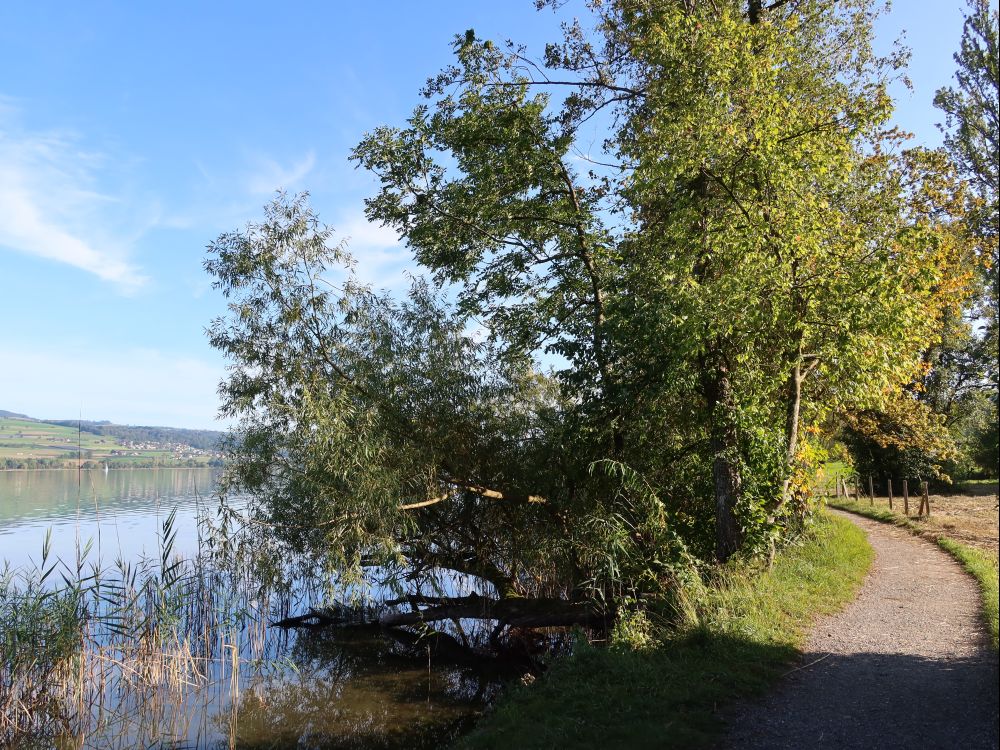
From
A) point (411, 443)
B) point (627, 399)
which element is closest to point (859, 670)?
point (627, 399)

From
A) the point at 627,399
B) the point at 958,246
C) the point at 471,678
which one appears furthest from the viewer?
the point at 958,246

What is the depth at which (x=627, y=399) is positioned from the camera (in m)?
11.3

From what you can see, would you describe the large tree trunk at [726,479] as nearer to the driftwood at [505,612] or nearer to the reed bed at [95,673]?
the driftwood at [505,612]

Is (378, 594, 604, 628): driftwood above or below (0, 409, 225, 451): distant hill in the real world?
below

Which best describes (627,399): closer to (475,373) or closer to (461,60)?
(475,373)

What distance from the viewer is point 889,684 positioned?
21.1 ft

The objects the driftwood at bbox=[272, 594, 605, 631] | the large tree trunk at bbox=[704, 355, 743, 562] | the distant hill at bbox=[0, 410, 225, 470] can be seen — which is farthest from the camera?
the distant hill at bbox=[0, 410, 225, 470]

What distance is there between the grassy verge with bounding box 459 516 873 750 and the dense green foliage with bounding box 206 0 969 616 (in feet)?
4.71

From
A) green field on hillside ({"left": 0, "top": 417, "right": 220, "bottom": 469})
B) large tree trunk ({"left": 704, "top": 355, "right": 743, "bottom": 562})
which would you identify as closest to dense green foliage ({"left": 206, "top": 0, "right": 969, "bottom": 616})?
large tree trunk ({"left": 704, "top": 355, "right": 743, "bottom": 562})

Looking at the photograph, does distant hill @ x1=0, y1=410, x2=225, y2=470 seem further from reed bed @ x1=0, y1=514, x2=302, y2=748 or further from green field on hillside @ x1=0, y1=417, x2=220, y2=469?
reed bed @ x1=0, y1=514, x2=302, y2=748

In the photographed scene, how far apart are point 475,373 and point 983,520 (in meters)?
14.9

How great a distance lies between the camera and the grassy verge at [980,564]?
820 centimetres

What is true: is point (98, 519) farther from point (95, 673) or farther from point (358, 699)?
point (358, 699)

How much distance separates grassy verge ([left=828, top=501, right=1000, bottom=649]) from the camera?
26.9ft
